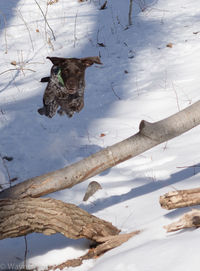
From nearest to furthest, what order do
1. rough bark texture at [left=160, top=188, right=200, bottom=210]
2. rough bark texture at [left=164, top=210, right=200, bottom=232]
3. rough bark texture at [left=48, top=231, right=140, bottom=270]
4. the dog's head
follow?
rough bark texture at [left=164, top=210, right=200, bottom=232]
rough bark texture at [left=160, top=188, right=200, bottom=210]
rough bark texture at [left=48, top=231, right=140, bottom=270]
the dog's head

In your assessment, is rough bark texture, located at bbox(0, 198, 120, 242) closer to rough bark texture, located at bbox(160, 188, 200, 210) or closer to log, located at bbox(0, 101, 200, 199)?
log, located at bbox(0, 101, 200, 199)

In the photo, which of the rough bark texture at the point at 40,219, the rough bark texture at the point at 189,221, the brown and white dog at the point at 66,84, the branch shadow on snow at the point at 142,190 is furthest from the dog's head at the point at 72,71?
the rough bark texture at the point at 189,221

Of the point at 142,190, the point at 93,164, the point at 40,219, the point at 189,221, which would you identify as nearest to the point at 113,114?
the point at 142,190

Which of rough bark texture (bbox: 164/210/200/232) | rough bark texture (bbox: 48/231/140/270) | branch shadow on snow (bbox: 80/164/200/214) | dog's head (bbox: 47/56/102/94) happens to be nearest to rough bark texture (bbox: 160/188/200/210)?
rough bark texture (bbox: 164/210/200/232)

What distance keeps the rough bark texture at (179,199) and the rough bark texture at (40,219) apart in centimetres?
56

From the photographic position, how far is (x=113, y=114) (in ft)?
18.3

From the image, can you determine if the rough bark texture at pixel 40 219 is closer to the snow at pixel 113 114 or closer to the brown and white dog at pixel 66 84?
the snow at pixel 113 114

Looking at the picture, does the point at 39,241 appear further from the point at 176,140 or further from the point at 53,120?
the point at 53,120

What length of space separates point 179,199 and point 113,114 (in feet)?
10.7

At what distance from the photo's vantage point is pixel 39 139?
198 inches

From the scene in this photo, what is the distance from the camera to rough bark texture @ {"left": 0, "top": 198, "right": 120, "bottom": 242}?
2.59m

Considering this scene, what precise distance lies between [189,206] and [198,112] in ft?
2.12

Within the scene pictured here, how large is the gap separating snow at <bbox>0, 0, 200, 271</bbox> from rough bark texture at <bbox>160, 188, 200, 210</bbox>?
0.56ft

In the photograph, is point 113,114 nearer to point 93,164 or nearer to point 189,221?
point 93,164
